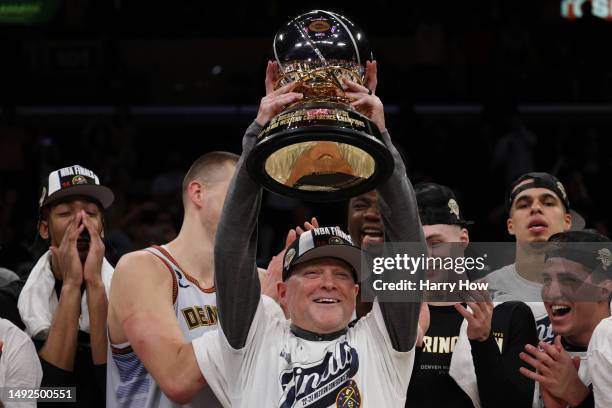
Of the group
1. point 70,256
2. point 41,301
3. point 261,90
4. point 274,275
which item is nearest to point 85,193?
point 70,256

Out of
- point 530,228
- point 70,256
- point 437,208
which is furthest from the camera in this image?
point 530,228

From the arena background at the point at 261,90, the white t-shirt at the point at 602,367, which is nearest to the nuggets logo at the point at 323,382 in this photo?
the white t-shirt at the point at 602,367

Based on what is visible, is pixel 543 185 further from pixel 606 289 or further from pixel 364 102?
pixel 364 102

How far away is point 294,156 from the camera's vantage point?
8.63 ft

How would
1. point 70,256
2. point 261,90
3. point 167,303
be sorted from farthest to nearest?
1. point 261,90
2. point 70,256
3. point 167,303

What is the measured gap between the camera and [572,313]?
11.6 feet

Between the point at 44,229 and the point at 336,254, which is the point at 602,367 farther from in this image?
the point at 44,229

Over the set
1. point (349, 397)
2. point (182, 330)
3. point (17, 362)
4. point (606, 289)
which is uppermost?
point (606, 289)

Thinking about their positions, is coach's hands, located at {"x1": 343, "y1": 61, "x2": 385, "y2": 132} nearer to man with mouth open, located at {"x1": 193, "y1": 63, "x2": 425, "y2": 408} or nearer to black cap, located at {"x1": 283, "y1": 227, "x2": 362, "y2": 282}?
man with mouth open, located at {"x1": 193, "y1": 63, "x2": 425, "y2": 408}

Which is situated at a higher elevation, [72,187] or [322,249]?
[72,187]

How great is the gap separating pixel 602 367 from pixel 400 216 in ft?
3.05

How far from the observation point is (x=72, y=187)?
3969mm

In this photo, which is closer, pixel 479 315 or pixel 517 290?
pixel 479 315

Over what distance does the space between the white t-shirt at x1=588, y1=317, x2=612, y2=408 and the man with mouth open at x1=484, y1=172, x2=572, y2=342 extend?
650mm
